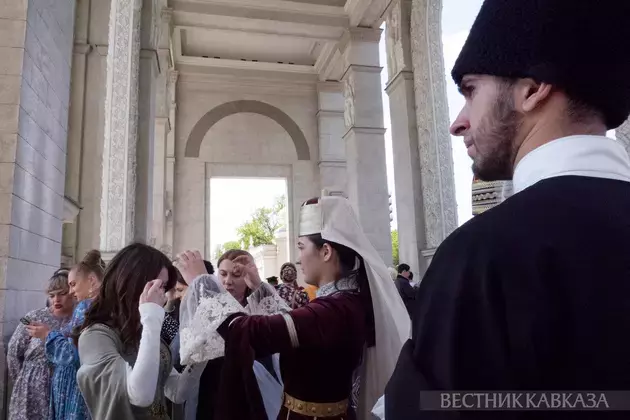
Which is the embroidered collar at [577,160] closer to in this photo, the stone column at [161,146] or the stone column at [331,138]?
the stone column at [161,146]

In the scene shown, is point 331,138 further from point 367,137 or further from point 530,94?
point 530,94

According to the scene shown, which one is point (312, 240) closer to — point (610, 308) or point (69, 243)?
point (610, 308)

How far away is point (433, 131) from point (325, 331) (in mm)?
7945

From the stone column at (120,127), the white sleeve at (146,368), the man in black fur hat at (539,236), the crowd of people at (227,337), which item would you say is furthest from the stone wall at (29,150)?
the stone column at (120,127)

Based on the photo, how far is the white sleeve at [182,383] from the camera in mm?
2266

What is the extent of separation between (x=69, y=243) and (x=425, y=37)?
7611mm

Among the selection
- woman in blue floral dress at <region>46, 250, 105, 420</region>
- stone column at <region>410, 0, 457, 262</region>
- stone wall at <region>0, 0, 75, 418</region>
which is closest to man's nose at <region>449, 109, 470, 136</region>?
woman in blue floral dress at <region>46, 250, 105, 420</region>

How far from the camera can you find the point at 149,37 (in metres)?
8.07

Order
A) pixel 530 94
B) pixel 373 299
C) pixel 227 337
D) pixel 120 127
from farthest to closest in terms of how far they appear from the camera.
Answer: pixel 120 127 < pixel 373 299 < pixel 227 337 < pixel 530 94

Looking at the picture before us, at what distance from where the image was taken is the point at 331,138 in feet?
53.8

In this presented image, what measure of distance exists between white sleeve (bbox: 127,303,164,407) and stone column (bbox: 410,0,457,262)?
752 centimetres

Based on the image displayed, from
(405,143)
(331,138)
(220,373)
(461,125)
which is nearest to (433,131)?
(405,143)

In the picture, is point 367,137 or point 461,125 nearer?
point 461,125

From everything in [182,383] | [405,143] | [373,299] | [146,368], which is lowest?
[182,383]
